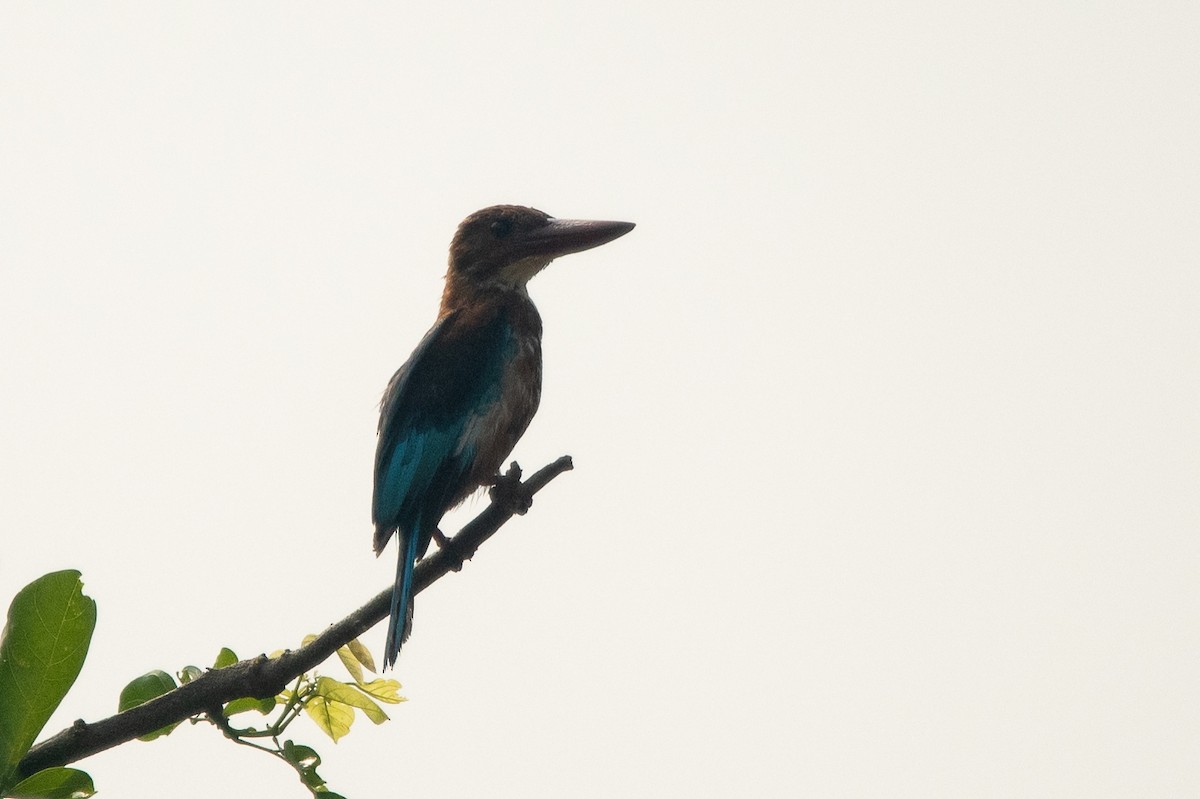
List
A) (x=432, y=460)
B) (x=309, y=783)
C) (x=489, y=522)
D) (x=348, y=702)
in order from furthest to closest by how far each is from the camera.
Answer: (x=432, y=460) → (x=489, y=522) → (x=348, y=702) → (x=309, y=783)

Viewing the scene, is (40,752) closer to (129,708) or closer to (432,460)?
(129,708)

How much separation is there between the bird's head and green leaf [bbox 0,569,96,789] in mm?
3385

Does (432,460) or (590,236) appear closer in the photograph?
(432,460)

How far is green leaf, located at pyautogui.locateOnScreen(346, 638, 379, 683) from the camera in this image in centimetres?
275

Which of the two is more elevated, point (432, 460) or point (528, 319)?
point (528, 319)

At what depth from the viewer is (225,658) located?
248 centimetres

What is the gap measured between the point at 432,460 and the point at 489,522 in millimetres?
1223

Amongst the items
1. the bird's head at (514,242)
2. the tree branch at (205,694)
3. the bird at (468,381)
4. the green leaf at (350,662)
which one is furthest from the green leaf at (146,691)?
the bird's head at (514,242)

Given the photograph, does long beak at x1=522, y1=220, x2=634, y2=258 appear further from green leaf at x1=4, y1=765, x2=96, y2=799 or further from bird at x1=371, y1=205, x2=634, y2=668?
green leaf at x1=4, y1=765, x2=96, y2=799

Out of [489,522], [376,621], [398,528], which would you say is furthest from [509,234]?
[376,621]

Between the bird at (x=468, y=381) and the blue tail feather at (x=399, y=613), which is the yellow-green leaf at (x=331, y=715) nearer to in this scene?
the blue tail feather at (x=399, y=613)

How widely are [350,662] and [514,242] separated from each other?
290 centimetres

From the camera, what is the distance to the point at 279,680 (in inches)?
93.7

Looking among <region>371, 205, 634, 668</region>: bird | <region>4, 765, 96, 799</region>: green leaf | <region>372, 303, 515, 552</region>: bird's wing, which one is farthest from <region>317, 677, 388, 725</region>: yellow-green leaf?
<region>372, 303, 515, 552</region>: bird's wing
